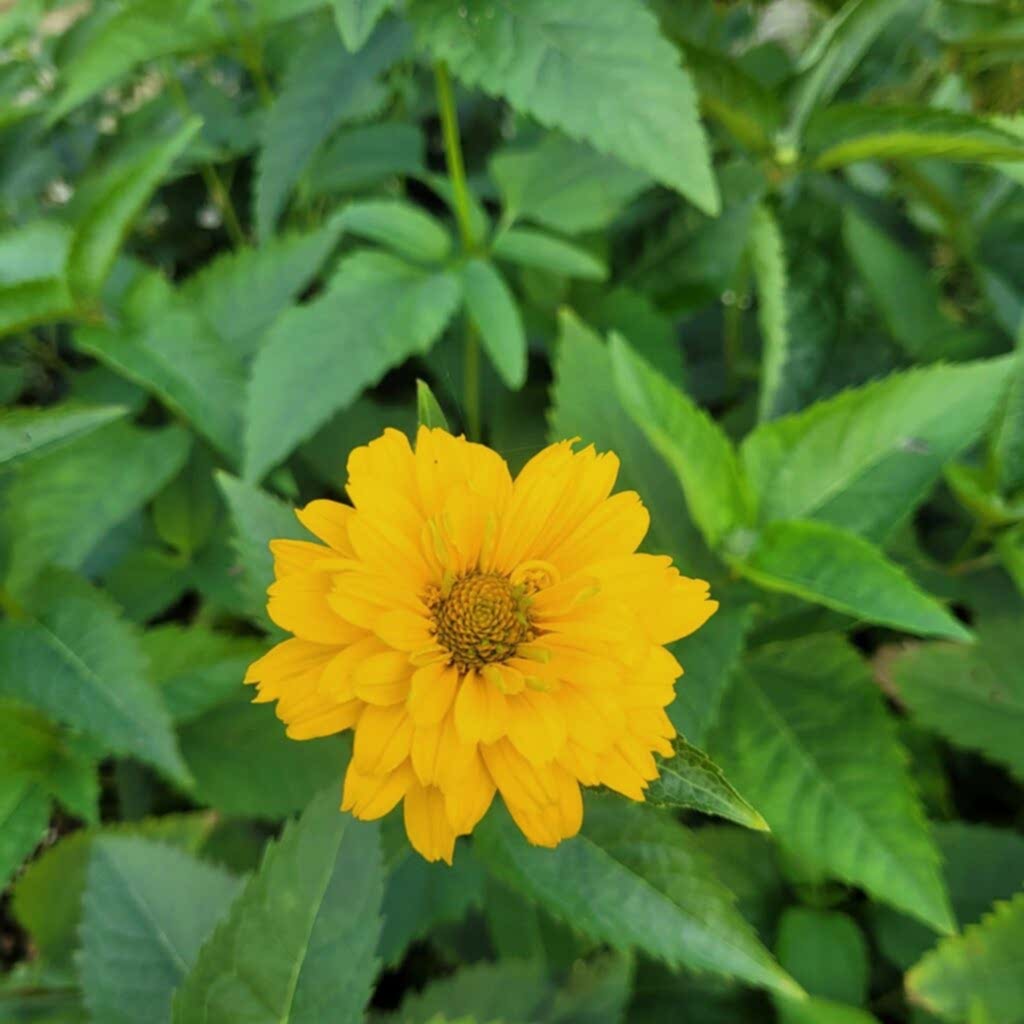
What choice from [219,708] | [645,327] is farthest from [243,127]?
[219,708]

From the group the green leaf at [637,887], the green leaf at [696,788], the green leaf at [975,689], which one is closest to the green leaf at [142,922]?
the green leaf at [637,887]

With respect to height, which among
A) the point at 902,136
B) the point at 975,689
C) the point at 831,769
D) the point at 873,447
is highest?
the point at 902,136

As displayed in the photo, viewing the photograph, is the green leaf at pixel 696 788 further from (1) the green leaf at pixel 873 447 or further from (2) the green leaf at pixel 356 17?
(2) the green leaf at pixel 356 17

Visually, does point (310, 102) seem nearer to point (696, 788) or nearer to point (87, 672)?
point (87, 672)

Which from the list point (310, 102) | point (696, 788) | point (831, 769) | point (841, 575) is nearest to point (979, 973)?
point (831, 769)

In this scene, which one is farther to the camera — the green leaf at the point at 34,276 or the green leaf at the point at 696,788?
the green leaf at the point at 34,276

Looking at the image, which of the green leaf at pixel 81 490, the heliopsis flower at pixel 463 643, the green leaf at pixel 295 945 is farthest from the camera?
the green leaf at pixel 81 490
